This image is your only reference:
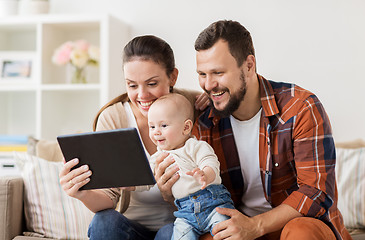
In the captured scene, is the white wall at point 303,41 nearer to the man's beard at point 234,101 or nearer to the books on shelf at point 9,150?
the books on shelf at point 9,150

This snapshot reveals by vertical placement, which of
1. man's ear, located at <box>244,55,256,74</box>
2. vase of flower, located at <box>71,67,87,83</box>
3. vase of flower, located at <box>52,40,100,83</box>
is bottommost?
man's ear, located at <box>244,55,256,74</box>

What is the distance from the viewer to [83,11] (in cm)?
338

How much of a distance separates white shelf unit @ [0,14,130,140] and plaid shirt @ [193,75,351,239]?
1.36 m

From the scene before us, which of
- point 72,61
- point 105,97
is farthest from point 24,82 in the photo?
point 105,97

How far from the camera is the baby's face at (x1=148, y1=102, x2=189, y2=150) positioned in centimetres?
165

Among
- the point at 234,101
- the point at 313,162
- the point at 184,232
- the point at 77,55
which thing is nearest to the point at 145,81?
the point at 234,101

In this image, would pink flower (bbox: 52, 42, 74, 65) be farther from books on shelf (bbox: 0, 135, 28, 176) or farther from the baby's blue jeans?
the baby's blue jeans

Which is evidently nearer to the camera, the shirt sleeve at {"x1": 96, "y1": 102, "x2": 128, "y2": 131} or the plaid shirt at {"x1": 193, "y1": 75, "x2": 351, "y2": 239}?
the plaid shirt at {"x1": 193, "y1": 75, "x2": 351, "y2": 239}

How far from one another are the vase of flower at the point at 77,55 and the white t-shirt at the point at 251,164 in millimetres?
1589

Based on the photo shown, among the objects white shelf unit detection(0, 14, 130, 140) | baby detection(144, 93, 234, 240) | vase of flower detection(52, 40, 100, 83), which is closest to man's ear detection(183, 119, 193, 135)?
baby detection(144, 93, 234, 240)

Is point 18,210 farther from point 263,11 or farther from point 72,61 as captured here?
point 263,11

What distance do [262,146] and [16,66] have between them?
2.16 meters

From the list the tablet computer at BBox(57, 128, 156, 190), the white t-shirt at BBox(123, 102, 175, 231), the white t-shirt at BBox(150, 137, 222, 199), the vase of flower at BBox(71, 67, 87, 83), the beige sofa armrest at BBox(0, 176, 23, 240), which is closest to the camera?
the tablet computer at BBox(57, 128, 156, 190)

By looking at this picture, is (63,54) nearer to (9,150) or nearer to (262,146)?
(9,150)
